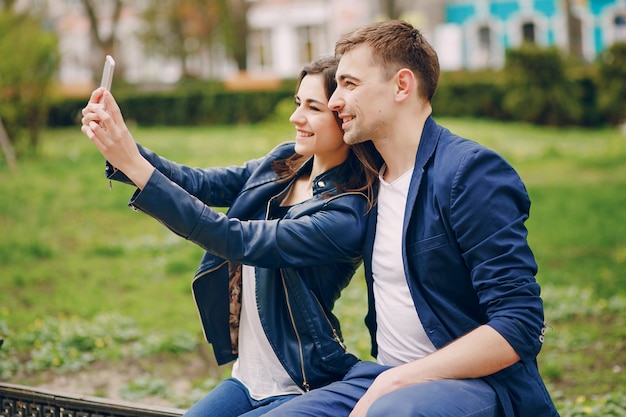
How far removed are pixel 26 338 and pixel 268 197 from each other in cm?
323

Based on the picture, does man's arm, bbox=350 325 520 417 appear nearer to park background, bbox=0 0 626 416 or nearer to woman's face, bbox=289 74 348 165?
woman's face, bbox=289 74 348 165

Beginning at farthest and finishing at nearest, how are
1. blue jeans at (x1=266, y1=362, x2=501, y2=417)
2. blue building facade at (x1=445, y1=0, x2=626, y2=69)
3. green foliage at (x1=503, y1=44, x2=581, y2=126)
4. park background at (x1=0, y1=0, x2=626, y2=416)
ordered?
blue building facade at (x1=445, y1=0, x2=626, y2=69)
green foliage at (x1=503, y1=44, x2=581, y2=126)
park background at (x1=0, y1=0, x2=626, y2=416)
blue jeans at (x1=266, y1=362, x2=501, y2=417)

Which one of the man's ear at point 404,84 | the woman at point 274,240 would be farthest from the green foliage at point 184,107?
the man's ear at point 404,84

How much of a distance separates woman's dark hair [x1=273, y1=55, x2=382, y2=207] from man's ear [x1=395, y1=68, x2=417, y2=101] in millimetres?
256

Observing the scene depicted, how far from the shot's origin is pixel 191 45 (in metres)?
41.1

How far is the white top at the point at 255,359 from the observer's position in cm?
274

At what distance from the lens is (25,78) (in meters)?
13.2

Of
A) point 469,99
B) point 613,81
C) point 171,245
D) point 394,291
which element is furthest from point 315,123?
point 469,99

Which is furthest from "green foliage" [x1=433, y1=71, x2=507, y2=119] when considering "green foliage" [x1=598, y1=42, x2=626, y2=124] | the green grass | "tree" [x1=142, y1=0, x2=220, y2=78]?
"tree" [x1=142, y1=0, x2=220, y2=78]

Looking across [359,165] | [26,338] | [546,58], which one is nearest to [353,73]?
[359,165]

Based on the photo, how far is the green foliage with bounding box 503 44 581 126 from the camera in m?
17.9

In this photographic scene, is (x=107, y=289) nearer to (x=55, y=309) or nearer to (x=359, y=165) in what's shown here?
(x=55, y=309)

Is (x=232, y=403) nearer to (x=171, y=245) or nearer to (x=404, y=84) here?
(x=404, y=84)

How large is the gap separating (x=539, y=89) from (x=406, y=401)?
16874 millimetres
